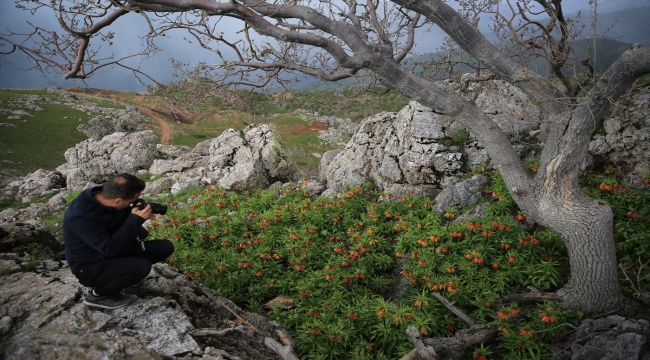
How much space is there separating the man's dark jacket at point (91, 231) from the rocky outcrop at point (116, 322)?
0.60 m

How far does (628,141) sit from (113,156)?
20588 millimetres

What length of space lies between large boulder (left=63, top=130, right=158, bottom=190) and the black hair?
52.6 feet

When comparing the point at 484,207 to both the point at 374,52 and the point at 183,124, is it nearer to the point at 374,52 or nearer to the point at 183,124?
the point at 374,52

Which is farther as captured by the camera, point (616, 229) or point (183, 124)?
point (183, 124)

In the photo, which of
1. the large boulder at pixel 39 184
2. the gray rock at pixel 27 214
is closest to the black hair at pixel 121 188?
the gray rock at pixel 27 214

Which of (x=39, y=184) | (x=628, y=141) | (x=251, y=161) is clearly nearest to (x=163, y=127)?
(x=39, y=184)

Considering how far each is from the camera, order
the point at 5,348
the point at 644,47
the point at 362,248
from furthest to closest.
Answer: the point at 362,248 → the point at 644,47 → the point at 5,348

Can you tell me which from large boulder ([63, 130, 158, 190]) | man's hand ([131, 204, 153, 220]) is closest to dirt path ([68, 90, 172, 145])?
large boulder ([63, 130, 158, 190])

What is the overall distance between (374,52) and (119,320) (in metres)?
4.97

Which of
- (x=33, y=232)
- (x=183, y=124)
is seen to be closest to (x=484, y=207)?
(x=33, y=232)

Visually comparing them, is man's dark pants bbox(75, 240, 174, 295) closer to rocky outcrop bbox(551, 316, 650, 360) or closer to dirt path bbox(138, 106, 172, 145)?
rocky outcrop bbox(551, 316, 650, 360)

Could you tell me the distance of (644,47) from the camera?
491 cm

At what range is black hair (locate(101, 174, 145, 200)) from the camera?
11.6 feet

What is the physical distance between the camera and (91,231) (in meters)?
3.50
